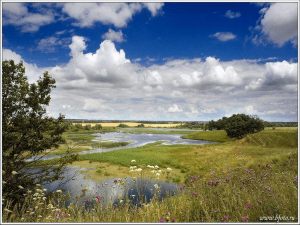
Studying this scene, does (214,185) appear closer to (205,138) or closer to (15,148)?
(15,148)

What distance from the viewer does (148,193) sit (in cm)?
1552

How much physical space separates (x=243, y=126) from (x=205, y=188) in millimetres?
60906

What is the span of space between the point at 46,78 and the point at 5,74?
4.73 feet

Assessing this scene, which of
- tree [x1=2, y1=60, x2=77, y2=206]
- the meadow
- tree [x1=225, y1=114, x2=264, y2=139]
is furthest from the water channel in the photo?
tree [x1=225, y1=114, x2=264, y2=139]

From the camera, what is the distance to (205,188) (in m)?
6.18

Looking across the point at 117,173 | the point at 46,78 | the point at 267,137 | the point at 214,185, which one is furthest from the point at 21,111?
the point at 267,137

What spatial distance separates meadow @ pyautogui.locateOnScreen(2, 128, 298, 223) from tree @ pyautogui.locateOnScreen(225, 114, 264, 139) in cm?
1194

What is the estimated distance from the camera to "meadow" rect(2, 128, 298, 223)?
4.05 m

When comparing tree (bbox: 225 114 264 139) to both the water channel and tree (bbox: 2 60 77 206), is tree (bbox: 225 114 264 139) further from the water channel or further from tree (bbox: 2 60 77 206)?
tree (bbox: 2 60 77 206)

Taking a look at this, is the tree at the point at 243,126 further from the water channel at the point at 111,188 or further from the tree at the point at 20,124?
the tree at the point at 20,124

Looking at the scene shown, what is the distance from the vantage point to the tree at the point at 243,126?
58.5 metres

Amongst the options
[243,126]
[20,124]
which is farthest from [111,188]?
[243,126]

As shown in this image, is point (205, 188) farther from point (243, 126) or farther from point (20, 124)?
point (243, 126)

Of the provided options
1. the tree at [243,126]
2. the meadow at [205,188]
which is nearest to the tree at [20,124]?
the meadow at [205,188]
